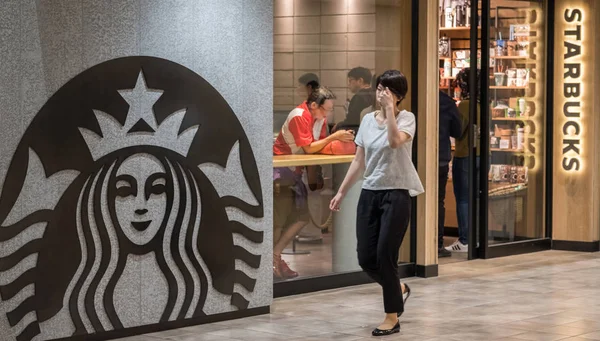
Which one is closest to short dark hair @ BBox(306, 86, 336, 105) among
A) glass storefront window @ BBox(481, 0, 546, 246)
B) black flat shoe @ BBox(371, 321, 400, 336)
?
black flat shoe @ BBox(371, 321, 400, 336)

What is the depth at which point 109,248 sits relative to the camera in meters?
6.78

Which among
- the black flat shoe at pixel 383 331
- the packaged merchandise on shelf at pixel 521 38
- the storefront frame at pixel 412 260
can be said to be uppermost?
the packaged merchandise on shelf at pixel 521 38

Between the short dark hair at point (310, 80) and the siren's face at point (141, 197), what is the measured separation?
173 centimetres

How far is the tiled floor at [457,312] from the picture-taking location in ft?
23.1

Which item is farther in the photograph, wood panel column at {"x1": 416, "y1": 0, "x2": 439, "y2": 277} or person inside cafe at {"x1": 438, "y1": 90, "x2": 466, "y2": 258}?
person inside cafe at {"x1": 438, "y1": 90, "x2": 466, "y2": 258}

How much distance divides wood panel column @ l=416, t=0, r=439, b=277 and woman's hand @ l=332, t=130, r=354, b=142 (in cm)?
77

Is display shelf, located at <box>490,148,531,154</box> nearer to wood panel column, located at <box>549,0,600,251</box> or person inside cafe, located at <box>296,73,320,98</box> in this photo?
wood panel column, located at <box>549,0,600,251</box>

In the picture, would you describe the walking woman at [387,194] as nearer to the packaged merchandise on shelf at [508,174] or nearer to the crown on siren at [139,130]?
the crown on siren at [139,130]

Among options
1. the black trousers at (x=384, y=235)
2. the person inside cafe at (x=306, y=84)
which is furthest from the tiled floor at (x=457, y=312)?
the person inside cafe at (x=306, y=84)

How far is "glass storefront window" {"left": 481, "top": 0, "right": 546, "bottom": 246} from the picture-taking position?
10.9 metres

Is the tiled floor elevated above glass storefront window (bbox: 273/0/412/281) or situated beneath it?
situated beneath

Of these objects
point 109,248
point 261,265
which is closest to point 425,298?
point 261,265

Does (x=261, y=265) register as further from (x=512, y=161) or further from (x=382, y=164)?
(x=512, y=161)

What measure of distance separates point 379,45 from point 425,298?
208 centimetres
